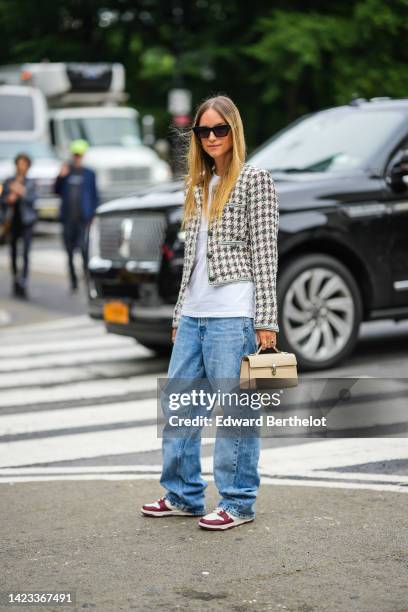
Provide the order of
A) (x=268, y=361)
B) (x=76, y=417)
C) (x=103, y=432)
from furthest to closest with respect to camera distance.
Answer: (x=76, y=417)
(x=103, y=432)
(x=268, y=361)

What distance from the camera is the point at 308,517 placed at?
580cm

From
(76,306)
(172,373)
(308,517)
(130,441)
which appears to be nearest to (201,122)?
(172,373)

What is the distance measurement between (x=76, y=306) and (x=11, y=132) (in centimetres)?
1413

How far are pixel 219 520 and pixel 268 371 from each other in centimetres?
70

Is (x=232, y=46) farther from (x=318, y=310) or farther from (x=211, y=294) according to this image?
(x=211, y=294)

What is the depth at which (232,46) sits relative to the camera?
127 feet

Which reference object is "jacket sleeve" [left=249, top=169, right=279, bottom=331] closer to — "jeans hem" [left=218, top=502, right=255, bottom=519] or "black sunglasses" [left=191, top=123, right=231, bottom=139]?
"black sunglasses" [left=191, top=123, right=231, bottom=139]

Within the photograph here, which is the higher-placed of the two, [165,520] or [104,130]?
[104,130]

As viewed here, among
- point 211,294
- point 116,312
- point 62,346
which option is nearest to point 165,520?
point 211,294

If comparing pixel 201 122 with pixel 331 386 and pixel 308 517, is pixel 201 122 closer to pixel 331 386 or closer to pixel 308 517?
pixel 331 386

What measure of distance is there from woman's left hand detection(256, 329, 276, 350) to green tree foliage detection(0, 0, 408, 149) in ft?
61.9

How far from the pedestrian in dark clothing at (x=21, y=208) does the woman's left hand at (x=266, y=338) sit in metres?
11.5

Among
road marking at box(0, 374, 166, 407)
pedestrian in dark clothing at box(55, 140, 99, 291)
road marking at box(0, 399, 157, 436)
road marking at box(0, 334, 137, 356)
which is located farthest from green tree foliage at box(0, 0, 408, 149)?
road marking at box(0, 399, 157, 436)

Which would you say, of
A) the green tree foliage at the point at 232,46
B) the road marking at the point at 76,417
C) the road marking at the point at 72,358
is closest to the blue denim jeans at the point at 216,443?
the road marking at the point at 76,417
